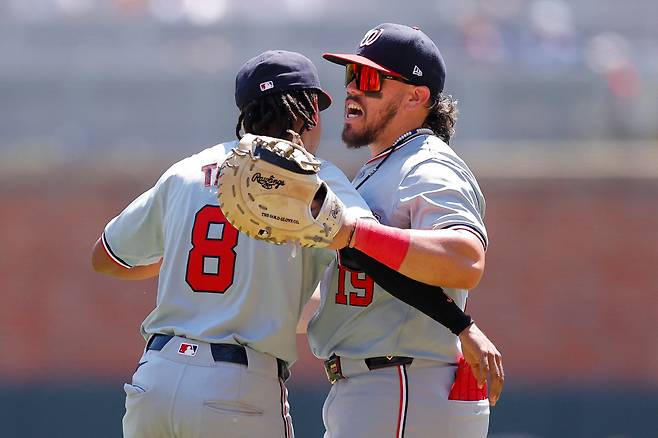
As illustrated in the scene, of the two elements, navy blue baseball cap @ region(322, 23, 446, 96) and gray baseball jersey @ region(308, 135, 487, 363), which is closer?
gray baseball jersey @ region(308, 135, 487, 363)

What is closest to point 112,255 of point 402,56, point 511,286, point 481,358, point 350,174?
point 402,56

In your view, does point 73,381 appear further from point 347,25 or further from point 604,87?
point 604,87

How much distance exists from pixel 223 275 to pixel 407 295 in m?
0.56

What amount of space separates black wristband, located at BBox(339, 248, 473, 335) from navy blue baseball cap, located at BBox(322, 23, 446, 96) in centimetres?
74

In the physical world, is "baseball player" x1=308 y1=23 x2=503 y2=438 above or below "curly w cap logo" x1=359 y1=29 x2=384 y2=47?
below

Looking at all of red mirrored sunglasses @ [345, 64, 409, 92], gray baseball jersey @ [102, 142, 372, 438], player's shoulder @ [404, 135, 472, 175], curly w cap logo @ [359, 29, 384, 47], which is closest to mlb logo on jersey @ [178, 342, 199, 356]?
gray baseball jersey @ [102, 142, 372, 438]

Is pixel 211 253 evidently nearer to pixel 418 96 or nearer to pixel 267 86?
pixel 267 86

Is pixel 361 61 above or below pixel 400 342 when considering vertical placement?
above

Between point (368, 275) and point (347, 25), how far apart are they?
33.1 feet

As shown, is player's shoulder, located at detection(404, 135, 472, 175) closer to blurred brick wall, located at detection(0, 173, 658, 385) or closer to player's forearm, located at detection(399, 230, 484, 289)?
player's forearm, located at detection(399, 230, 484, 289)

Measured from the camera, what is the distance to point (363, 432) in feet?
11.2

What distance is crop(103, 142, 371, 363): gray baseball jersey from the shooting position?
3287 millimetres

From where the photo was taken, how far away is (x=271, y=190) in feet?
9.54

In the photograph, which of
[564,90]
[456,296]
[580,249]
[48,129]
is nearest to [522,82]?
[564,90]
